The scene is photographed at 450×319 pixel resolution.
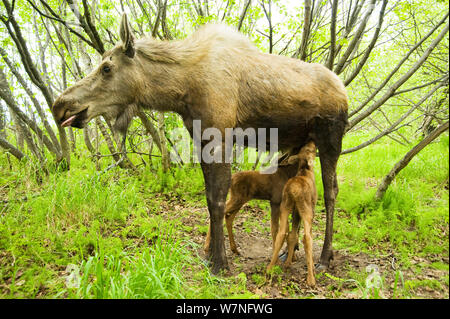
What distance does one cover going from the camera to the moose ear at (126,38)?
3.17 m

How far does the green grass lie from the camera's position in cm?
273

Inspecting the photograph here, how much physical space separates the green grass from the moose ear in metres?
2.13

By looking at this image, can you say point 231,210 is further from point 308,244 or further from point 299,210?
point 308,244

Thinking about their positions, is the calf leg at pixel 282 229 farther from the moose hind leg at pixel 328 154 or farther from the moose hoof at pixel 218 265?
the moose hind leg at pixel 328 154

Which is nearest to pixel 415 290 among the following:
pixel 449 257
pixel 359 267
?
pixel 449 257

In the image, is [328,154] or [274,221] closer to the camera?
[328,154]

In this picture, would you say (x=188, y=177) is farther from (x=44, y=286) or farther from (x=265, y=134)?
(x=44, y=286)

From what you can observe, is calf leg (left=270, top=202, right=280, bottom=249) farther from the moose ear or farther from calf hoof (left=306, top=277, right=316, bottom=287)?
the moose ear

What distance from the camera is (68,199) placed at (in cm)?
465

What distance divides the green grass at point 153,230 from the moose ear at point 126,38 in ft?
6.97

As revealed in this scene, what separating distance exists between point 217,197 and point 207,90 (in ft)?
3.81

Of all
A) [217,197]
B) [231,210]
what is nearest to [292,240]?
[231,210]

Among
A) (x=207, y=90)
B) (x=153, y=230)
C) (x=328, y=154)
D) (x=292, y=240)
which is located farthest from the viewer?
(x=153, y=230)

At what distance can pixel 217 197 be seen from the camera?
3.36 metres
